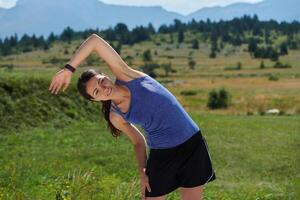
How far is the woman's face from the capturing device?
4.55 meters

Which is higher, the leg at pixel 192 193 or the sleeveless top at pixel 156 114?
the sleeveless top at pixel 156 114

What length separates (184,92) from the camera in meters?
60.2

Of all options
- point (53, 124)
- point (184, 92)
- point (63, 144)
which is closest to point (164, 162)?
point (63, 144)

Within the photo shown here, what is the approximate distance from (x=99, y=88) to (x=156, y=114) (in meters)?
0.48

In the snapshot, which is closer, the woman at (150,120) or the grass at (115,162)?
the woman at (150,120)

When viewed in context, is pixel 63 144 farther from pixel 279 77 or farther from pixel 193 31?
pixel 193 31

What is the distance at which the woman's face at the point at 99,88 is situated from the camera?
14.9 feet

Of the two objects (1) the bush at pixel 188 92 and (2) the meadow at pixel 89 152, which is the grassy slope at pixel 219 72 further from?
(2) the meadow at pixel 89 152

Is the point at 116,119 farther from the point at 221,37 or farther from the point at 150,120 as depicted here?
the point at 221,37

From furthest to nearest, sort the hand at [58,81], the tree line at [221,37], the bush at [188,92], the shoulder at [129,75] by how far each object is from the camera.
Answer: the tree line at [221,37], the bush at [188,92], the shoulder at [129,75], the hand at [58,81]

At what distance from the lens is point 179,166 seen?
479 cm

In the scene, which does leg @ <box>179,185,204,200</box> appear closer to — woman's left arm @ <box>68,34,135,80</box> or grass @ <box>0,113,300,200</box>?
woman's left arm @ <box>68,34,135,80</box>

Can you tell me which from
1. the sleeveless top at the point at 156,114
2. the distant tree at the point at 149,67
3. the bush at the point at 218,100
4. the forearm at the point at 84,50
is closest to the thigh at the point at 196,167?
the sleeveless top at the point at 156,114

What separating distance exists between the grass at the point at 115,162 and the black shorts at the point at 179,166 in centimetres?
126
